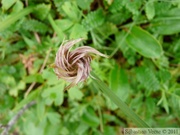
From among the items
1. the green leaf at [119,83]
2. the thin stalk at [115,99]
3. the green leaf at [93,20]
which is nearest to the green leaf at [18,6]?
the green leaf at [93,20]

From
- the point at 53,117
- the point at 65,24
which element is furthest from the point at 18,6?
A: the point at 53,117

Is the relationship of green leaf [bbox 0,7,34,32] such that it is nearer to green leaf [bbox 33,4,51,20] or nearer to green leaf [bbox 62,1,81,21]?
green leaf [bbox 33,4,51,20]

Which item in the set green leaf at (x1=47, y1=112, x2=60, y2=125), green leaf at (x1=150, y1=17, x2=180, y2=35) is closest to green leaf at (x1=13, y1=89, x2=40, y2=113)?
green leaf at (x1=47, y1=112, x2=60, y2=125)

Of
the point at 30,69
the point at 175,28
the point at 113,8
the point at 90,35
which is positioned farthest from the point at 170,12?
the point at 30,69

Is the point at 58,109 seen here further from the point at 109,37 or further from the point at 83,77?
the point at 83,77

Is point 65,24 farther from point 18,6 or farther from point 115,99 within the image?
point 115,99

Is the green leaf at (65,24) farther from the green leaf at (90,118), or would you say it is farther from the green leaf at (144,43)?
the green leaf at (90,118)
